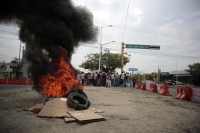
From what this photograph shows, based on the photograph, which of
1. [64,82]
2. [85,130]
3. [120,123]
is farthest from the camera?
[64,82]

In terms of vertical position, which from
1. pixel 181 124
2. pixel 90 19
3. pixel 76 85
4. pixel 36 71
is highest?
pixel 90 19

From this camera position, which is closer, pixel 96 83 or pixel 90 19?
pixel 90 19

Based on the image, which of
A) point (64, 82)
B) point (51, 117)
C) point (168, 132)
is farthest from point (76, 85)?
point (168, 132)

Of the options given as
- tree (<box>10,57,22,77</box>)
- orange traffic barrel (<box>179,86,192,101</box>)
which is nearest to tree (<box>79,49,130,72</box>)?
tree (<box>10,57,22,77</box>)

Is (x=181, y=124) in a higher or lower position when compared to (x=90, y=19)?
lower

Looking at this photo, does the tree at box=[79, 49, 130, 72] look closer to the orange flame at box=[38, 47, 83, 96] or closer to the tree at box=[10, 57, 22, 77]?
the tree at box=[10, 57, 22, 77]

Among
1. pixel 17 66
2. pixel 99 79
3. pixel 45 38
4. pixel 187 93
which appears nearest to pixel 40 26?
pixel 45 38

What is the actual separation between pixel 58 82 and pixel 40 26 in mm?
3528

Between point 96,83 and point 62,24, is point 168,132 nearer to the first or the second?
point 62,24

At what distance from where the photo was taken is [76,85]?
26.7 feet

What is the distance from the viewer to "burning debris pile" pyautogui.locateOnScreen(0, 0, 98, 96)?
822 cm

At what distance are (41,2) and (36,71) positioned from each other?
4.20 meters

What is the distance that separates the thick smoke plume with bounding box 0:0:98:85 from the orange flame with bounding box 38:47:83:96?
41cm

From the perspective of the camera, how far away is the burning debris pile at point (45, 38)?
822 centimetres
